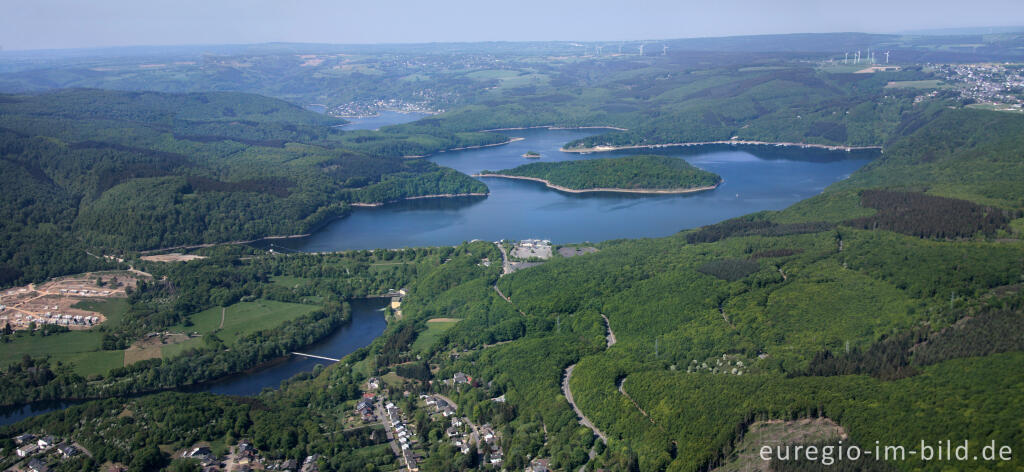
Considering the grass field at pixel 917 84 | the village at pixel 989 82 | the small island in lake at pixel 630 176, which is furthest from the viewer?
the grass field at pixel 917 84

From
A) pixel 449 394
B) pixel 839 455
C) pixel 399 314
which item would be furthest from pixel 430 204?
pixel 839 455

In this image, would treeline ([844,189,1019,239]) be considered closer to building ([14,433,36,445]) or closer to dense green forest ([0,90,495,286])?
dense green forest ([0,90,495,286])

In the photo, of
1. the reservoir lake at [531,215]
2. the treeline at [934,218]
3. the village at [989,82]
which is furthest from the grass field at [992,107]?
the treeline at [934,218]

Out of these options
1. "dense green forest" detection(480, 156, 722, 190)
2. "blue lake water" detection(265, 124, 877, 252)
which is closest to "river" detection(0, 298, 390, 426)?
"blue lake water" detection(265, 124, 877, 252)

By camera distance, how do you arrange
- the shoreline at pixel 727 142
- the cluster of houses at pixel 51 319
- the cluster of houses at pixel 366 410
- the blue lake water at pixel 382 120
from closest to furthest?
the cluster of houses at pixel 366 410, the cluster of houses at pixel 51 319, the shoreline at pixel 727 142, the blue lake water at pixel 382 120

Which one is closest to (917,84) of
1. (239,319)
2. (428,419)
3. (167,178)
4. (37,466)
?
(167,178)

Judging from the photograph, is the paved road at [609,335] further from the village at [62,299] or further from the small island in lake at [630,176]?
the small island in lake at [630,176]
